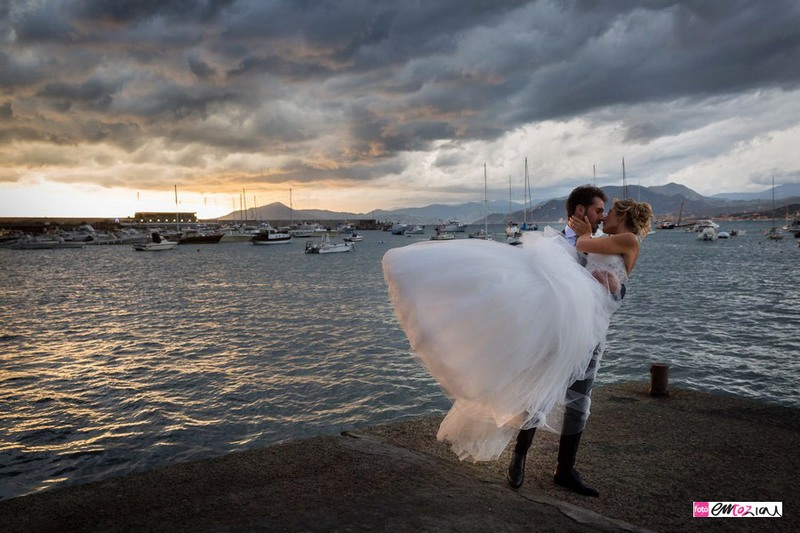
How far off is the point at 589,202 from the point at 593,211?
0.09 metres

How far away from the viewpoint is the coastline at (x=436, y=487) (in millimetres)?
4121

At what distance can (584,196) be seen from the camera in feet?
15.1

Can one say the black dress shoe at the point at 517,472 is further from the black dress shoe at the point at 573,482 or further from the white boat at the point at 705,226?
the white boat at the point at 705,226

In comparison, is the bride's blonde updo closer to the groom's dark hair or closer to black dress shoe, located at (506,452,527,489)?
the groom's dark hair

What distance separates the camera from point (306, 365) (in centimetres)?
1563

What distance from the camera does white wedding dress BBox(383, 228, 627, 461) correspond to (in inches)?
159

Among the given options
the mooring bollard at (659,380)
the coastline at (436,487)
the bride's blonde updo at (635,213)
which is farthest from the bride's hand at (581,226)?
the mooring bollard at (659,380)

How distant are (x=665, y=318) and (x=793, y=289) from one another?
1735 cm

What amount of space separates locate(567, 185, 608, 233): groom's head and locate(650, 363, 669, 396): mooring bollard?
439 centimetres

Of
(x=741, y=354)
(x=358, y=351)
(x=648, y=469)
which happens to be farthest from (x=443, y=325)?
(x=741, y=354)

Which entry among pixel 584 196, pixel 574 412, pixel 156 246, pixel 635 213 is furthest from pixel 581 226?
pixel 156 246

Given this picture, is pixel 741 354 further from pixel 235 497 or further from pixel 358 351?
pixel 235 497

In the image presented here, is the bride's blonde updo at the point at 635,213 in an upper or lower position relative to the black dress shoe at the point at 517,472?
upper

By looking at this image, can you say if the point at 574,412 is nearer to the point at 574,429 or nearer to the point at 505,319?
the point at 574,429
